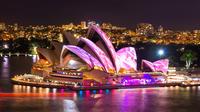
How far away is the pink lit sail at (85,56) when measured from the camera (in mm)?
50069

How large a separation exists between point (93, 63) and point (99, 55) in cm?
156

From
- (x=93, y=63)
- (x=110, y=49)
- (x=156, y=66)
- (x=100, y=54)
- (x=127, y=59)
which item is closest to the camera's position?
(x=93, y=63)

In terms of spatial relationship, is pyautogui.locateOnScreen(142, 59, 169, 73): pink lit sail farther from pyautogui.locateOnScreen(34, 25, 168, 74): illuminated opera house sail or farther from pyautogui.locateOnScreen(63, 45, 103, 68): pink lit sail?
pyautogui.locateOnScreen(63, 45, 103, 68): pink lit sail

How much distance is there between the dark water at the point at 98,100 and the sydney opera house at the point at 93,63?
2.42m

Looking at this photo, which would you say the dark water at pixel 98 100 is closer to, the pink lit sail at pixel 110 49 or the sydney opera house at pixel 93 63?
the sydney opera house at pixel 93 63

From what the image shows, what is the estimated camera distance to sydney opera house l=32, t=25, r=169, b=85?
161 feet

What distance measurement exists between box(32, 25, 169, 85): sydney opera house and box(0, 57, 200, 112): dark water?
2.42 metres

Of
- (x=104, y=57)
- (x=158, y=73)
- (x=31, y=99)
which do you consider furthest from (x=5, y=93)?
(x=158, y=73)

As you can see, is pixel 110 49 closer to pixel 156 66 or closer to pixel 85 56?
pixel 85 56

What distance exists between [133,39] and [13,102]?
135 metres

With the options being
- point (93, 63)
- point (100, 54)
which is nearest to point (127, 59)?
point (100, 54)

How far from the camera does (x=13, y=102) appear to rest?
38.4 m

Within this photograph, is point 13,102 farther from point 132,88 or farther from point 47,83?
point 132,88

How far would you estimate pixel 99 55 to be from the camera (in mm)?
51219
